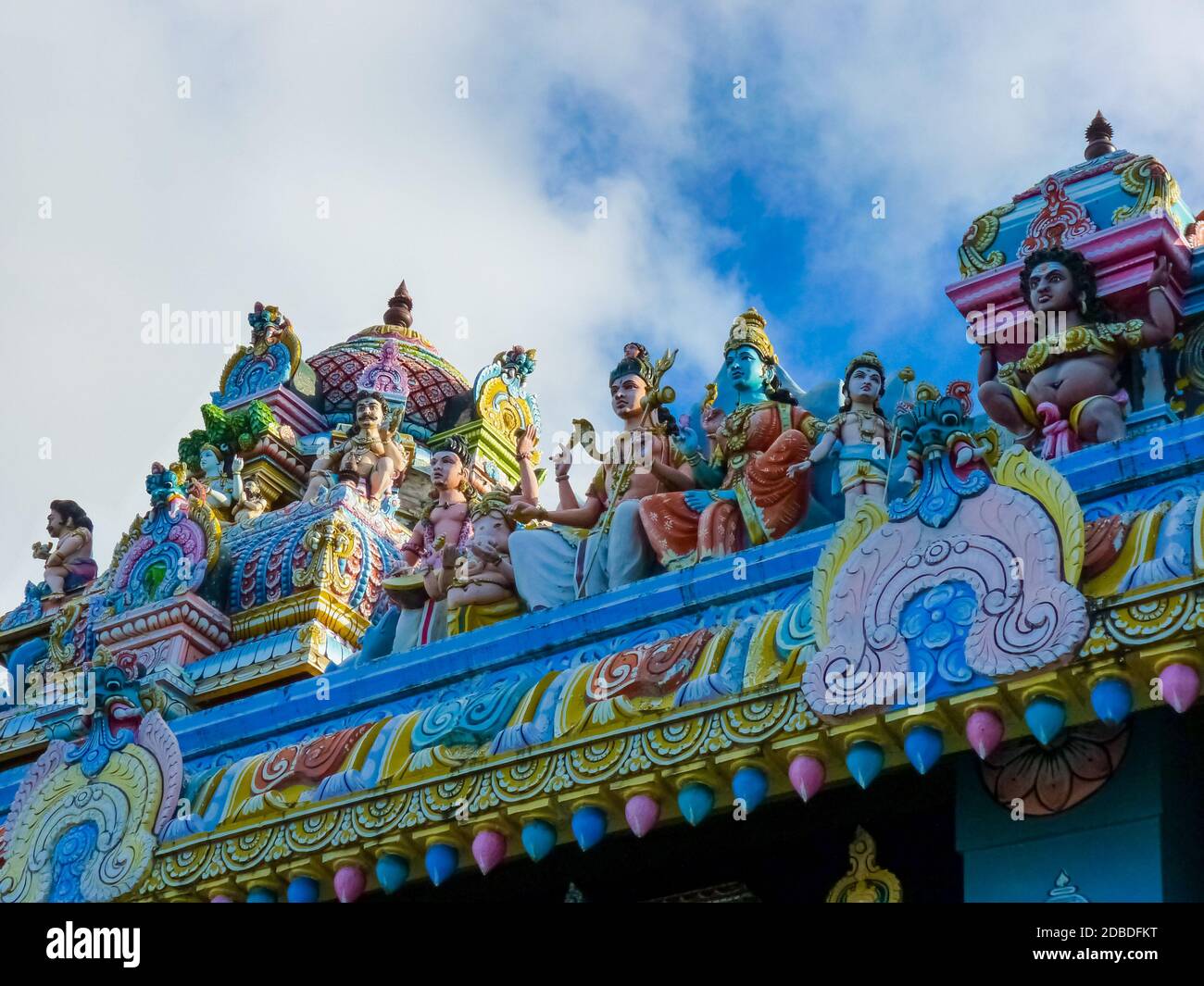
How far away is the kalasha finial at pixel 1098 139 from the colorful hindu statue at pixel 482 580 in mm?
4618

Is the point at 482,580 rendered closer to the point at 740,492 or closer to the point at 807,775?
Answer: the point at 740,492

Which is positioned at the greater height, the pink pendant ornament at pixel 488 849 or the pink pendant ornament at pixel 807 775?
the pink pendant ornament at pixel 807 775

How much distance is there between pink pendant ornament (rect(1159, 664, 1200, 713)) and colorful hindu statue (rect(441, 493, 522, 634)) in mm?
5461

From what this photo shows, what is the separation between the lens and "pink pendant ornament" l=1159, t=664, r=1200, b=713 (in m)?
10.2

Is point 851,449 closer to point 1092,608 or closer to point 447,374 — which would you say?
point 1092,608

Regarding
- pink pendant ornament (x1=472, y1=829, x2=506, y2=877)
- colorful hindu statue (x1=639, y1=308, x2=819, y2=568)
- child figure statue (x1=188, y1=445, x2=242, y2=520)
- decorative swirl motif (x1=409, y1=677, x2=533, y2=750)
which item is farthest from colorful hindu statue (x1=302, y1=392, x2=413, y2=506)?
pink pendant ornament (x1=472, y1=829, x2=506, y2=877)

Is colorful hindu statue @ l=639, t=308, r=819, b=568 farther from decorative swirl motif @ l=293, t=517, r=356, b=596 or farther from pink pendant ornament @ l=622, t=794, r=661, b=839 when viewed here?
decorative swirl motif @ l=293, t=517, r=356, b=596

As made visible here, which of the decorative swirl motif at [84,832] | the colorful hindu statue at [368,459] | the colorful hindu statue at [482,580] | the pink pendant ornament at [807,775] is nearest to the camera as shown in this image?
the pink pendant ornament at [807,775]

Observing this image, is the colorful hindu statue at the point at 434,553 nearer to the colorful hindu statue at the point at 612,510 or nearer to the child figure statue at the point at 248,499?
the colorful hindu statue at the point at 612,510

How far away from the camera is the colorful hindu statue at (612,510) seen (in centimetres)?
1426

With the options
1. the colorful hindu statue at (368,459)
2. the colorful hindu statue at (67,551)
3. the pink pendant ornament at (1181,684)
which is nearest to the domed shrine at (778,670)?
the pink pendant ornament at (1181,684)

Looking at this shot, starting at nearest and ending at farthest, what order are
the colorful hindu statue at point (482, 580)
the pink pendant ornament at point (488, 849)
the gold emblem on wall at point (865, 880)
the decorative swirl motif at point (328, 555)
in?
the gold emblem on wall at point (865, 880) < the pink pendant ornament at point (488, 849) < the colorful hindu statue at point (482, 580) < the decorative swirl motif at point (328, 555)

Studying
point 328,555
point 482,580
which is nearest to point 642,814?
point 482,580
